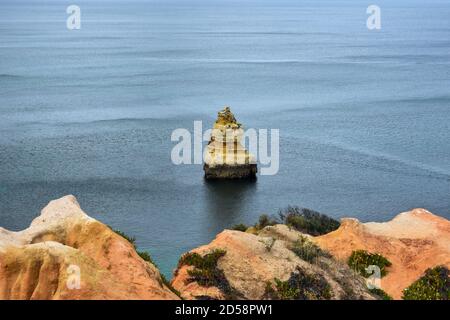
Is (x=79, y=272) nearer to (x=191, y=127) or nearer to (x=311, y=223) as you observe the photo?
(x=311, y=223)

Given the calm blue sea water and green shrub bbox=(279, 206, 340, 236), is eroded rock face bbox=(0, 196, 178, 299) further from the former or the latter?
the calm blue sea water

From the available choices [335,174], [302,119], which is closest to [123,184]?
[335,174]

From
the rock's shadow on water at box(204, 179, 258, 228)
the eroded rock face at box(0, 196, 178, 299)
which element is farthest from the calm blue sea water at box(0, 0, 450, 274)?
the eroded rock face at box(0, 196, 178, 299)

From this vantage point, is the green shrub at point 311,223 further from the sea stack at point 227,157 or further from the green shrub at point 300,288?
the green shrub at point 300,288

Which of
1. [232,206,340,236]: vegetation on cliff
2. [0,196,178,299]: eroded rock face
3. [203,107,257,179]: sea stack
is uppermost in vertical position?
[0,196,178,299]: eroded rock face

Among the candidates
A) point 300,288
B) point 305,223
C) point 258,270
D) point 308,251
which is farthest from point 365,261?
point 305,223

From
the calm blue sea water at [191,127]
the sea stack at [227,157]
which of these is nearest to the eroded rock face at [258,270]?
the calm blue sea water at [191,127]
